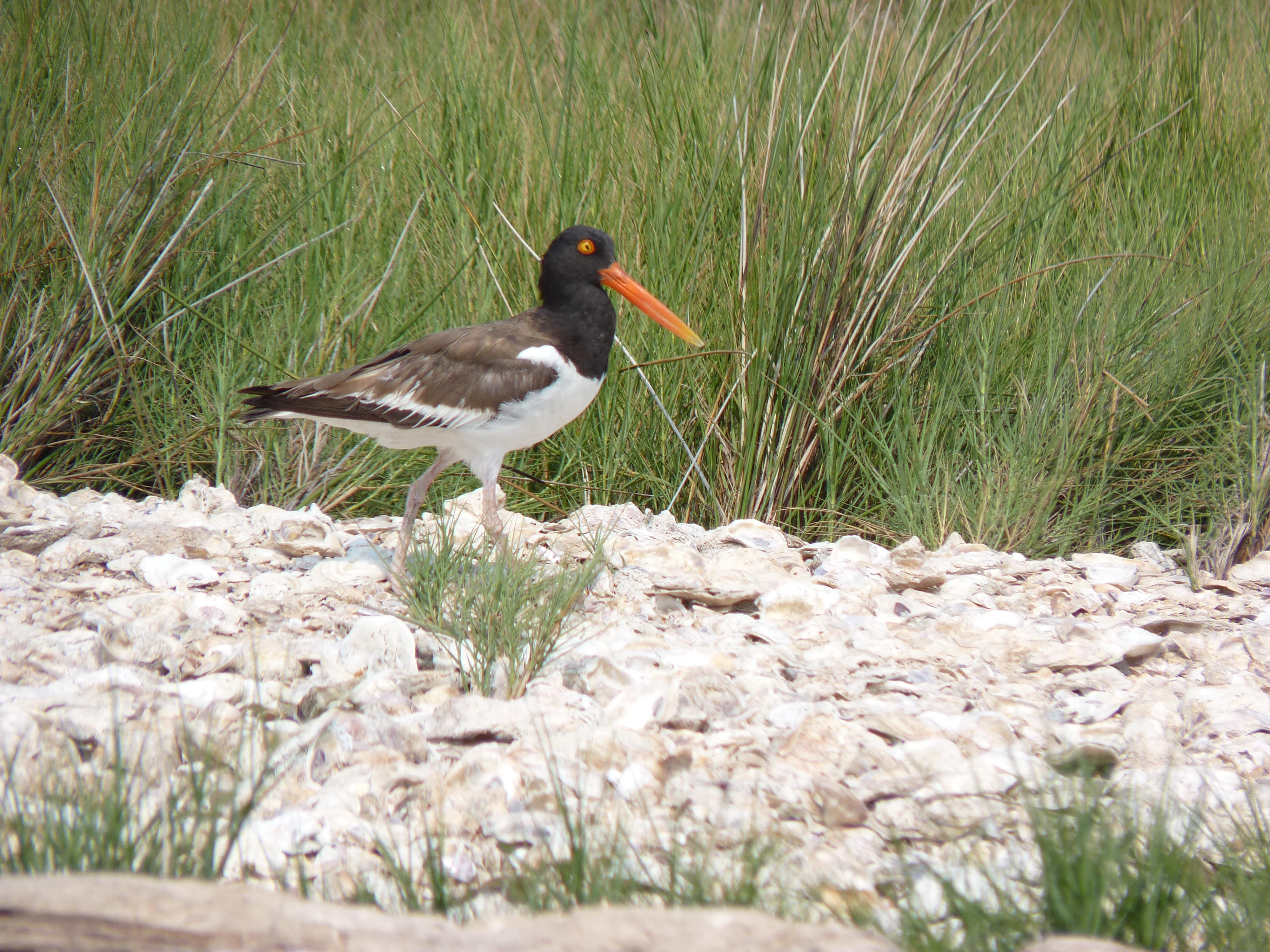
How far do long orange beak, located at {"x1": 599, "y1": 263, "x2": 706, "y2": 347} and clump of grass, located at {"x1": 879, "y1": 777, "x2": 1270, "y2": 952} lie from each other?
2.84 metres

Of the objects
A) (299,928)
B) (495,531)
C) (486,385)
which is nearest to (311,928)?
(299,928)

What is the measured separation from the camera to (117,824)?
65.5 inches

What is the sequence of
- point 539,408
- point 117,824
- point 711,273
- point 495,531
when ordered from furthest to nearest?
point 711,273 → point 539,408 → point 495,531 → point 117,824

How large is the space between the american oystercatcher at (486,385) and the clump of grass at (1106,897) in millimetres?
2288

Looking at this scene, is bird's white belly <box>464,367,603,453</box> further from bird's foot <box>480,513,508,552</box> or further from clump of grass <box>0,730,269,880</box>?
clump of grass <box>0,730,269,880</box>

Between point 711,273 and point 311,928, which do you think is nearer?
point 311,928

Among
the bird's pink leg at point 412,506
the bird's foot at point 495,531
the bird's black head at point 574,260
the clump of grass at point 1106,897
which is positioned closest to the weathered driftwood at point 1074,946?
the clump of grass at point 1106,897

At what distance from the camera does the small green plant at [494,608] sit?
274cm

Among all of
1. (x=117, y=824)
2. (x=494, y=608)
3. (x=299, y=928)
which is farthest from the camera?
(x=494, y=608)

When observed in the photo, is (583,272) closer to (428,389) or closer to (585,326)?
(585,326)

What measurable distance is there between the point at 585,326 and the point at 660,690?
2052 millimetres

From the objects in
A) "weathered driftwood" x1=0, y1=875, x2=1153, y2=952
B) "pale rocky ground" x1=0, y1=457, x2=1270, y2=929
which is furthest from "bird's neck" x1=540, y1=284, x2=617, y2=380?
"weathered driftwood" x1=0, y1=875, x2=1153, y2=952

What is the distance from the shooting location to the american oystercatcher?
3.95 metres

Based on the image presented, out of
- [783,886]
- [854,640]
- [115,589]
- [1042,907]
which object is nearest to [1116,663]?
[854,640]
